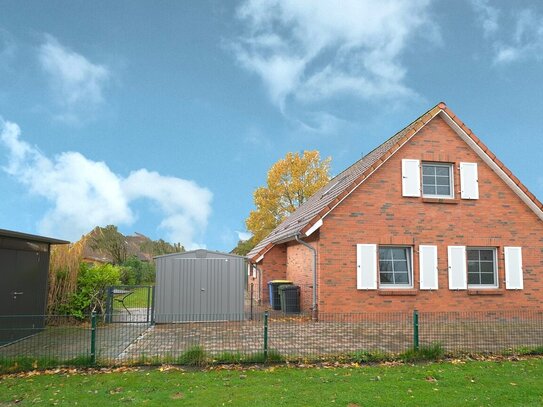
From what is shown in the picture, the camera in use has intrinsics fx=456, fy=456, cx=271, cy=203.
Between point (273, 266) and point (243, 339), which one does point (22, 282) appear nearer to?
point (243, 339)

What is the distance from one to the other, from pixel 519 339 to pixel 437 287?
4366 millimetres

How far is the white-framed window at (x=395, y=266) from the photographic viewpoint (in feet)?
49.0

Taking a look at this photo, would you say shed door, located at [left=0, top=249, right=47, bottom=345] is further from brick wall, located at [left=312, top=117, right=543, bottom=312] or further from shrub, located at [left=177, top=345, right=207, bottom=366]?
brick wall, located at [left=312, top=117, right=543, bottom=312]

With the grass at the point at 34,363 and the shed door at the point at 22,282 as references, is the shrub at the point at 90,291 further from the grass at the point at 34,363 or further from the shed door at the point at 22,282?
the grass at the point at 34,363

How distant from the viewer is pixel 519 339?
10.5m

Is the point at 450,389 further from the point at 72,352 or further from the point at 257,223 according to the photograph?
the point at 257,223

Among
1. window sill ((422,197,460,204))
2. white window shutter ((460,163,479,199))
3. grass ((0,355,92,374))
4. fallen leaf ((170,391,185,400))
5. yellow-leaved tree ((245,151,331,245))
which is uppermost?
yellow-leaved tree ((245,151,331,245))

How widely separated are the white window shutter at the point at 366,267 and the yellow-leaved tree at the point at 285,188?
24.9m

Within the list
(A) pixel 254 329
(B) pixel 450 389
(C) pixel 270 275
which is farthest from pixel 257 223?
(B) pixel 450 389

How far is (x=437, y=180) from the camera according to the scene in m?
15.7

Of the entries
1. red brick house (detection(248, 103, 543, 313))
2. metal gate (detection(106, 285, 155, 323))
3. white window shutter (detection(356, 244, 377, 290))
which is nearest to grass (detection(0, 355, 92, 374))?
metal gate (detection(106, 285, 155, 323))

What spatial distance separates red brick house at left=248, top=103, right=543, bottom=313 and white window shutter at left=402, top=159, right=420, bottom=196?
0.03 metres

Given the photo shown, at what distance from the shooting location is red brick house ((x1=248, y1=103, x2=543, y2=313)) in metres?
14.4

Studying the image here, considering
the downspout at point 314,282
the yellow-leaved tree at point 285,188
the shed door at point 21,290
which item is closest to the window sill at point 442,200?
the downspout at point 314,282
